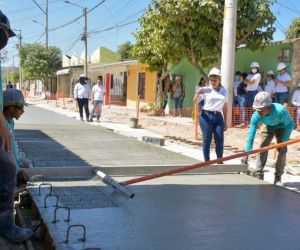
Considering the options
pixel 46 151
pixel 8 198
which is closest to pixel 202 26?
pixel 46 151

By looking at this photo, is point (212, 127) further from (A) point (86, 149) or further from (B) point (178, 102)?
(B) point (178, 102)

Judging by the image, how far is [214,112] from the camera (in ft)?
24.1

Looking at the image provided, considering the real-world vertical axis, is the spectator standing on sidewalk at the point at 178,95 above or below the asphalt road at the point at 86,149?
above

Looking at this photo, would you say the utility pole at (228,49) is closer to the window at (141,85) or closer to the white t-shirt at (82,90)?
the white t-shirt at (82,90)

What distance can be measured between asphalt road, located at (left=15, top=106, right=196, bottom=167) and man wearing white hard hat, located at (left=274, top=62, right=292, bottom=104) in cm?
488

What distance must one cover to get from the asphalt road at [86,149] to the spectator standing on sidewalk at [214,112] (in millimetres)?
745

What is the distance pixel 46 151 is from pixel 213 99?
323 cm

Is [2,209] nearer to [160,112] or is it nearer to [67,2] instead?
[160,112]

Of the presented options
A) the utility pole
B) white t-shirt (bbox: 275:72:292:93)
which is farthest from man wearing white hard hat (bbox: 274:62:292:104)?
the utility pole

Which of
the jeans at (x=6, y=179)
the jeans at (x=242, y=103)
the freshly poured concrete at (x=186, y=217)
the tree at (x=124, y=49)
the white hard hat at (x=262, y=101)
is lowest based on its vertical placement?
the freshly poured concrete at (x=186, y=217)

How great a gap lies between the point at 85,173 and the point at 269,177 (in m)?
2.87

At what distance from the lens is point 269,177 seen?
7184 millimetres

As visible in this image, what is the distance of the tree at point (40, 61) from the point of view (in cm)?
4447

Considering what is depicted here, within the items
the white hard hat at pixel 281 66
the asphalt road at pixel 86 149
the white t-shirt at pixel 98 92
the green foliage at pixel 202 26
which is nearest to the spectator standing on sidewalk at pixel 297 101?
the white hard hat at pixel 281 66
